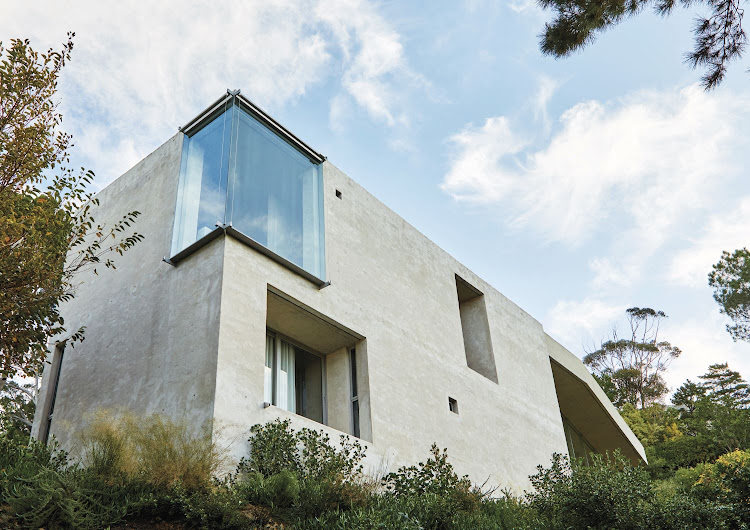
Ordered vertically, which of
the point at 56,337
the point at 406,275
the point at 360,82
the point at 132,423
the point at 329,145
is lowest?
the point at 132,423

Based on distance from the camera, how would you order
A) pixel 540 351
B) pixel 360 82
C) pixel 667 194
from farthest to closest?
pixel 667 194 → pixel 540 351 → pixel 360 82

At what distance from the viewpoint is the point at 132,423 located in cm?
751

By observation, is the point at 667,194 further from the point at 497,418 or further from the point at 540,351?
the point at 497,418

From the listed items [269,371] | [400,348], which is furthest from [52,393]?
[400,348]

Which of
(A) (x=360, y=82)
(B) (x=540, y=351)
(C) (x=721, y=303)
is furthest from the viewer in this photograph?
(C) (x=721, y=303)

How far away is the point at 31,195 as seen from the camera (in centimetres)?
779

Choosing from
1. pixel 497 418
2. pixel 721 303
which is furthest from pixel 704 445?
pixel 497 418

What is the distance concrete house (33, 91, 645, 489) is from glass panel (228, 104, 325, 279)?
0.02m

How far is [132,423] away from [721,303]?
Result: 2215 cm

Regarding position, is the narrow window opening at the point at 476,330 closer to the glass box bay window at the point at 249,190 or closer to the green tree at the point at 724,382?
the glass box bay window at the point at 249,190

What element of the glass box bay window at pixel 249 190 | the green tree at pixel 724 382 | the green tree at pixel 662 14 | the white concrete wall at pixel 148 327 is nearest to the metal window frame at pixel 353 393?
the glass box bay window at pixel 249 190

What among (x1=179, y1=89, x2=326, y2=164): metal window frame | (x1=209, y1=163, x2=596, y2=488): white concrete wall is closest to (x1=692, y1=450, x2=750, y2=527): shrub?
(x1=209, y1=163, x2=596, y2=488): white concrete wall

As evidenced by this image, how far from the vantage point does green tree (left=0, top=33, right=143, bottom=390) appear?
7219 mm

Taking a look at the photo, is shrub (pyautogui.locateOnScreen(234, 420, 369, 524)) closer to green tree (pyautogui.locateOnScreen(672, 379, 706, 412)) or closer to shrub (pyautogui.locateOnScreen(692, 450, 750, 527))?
shrub (pyautogui.locateOnScreen(692, 450, 750, 527))
